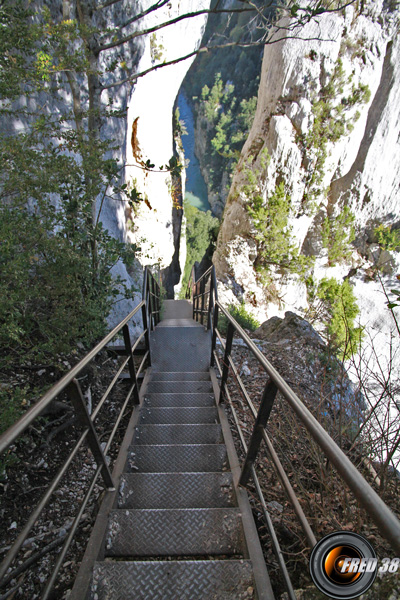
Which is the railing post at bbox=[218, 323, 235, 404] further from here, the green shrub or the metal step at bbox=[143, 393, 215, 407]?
the green shrub

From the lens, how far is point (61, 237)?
2.41 meters

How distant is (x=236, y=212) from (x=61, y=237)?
11013mm

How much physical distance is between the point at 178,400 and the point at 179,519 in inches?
51.7

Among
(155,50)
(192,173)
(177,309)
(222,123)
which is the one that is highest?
(222,123)

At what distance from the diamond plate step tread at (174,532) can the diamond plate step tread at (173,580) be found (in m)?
0.14

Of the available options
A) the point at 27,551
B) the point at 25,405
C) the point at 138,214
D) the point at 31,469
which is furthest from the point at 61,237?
the point at 138,214

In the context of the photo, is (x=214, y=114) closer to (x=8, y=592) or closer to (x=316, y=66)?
(x=316, y=66)

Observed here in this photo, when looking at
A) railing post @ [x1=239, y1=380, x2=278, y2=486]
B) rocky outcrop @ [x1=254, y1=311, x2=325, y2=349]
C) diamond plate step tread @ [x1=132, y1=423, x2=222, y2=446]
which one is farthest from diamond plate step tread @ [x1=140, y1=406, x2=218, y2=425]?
rocky outcrop @ [x1=254, y1=311, x2=325, y2=349]

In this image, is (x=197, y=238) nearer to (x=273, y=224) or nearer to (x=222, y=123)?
(x=273, y=224)

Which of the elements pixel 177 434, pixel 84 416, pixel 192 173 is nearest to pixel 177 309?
pixel 177 434

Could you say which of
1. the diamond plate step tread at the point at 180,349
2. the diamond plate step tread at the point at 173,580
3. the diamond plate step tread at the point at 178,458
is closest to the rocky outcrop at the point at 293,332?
the diamond plate step tread at the point at 180,349

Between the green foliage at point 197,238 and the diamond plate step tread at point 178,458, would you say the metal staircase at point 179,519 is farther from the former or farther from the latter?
the green foliage at point 197,238

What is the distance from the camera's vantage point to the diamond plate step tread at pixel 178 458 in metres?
1.99

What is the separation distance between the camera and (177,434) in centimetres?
231
